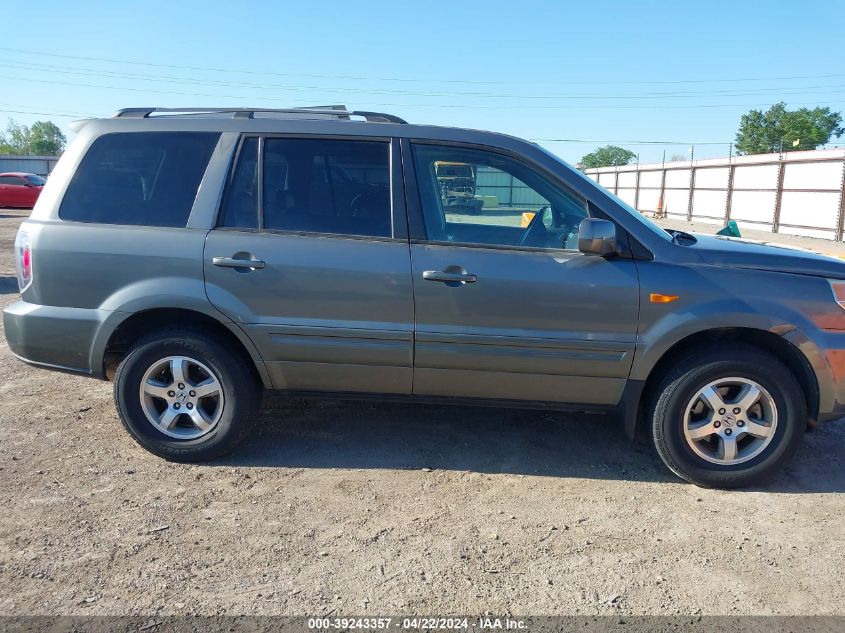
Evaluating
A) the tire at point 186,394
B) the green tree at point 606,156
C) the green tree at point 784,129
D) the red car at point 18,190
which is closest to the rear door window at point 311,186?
the tire at point 186,394

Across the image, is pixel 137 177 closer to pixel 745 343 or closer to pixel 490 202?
pixel 490 202

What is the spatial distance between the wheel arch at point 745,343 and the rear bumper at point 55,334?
310 cm

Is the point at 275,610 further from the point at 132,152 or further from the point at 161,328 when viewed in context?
the point at 132,152

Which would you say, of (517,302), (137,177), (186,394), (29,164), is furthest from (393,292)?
(29,164)

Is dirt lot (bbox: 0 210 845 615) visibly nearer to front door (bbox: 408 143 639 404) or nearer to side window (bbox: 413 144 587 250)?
front door (bbox: 408 143 639 404)

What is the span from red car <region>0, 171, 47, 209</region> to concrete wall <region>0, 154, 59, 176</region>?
22579 millimetres

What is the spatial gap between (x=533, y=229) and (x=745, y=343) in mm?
1360

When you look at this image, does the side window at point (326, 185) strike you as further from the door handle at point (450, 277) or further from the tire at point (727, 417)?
the tire at point (727, 417)

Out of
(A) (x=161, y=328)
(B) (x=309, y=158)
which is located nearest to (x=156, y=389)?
(A) (x=161, y=328)

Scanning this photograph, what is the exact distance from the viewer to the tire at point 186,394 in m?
3.87

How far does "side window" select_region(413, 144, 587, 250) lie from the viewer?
383cm

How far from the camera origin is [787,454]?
373cm

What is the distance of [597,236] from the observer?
3.55m

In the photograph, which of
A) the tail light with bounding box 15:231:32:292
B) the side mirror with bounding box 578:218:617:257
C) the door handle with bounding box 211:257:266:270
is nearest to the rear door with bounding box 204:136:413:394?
the door handle with bounding box 211:257:266:270
